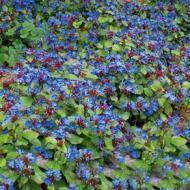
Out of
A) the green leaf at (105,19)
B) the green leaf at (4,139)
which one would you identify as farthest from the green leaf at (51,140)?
the green leaf at (105,19)

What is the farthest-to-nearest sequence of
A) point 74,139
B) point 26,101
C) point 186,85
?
point 186,85 → point 26,101 → point 74,139

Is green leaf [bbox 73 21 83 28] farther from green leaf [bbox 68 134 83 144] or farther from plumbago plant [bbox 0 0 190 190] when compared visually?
green leaf [bbox 68 134 83 144]

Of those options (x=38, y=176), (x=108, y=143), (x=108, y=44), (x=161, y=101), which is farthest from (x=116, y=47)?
(x=38, y=176)

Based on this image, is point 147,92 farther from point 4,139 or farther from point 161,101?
point 4,139

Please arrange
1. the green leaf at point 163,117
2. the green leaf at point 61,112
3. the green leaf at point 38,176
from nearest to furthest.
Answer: the green leaf at point 38,176 → the green leaf at point 61,112 → the green leaf at point 163,117

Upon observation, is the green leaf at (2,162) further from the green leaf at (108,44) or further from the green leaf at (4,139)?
the green leaf at (108,44)

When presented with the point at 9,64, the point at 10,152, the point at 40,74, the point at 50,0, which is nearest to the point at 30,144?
the point at 10,152
